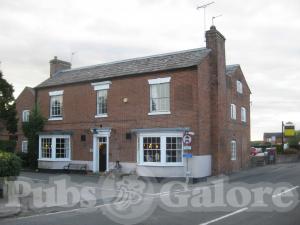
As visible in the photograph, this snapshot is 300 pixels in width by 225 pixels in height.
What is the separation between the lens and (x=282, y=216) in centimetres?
1238

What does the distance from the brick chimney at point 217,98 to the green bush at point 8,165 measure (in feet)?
44.1

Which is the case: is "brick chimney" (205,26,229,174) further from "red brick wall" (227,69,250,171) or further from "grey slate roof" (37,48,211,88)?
"red brick wall" (227,69,250,171)

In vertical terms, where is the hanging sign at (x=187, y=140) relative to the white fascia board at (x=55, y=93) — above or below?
below

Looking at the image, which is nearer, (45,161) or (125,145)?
(125,145)

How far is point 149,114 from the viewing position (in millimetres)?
26062

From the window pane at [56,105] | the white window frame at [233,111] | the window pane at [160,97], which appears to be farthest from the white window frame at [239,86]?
the window pane at [56,105]

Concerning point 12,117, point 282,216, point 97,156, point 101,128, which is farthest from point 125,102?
point 282,216

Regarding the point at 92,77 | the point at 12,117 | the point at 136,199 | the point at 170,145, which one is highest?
the point at 92,77

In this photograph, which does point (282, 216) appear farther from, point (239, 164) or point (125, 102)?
point (239, 164)

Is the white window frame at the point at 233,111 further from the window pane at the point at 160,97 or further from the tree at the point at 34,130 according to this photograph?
the tree at the point at 34,130

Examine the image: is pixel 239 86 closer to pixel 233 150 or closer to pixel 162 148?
pixel 233 150

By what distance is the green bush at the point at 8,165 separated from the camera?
1591 cm

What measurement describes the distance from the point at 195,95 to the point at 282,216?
13029 millimetres

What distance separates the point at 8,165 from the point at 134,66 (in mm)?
13811
